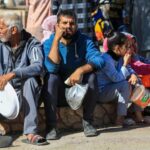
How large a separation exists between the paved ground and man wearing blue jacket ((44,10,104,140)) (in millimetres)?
121

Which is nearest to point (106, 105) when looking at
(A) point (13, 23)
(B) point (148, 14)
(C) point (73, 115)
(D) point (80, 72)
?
(C) point (73, 115)

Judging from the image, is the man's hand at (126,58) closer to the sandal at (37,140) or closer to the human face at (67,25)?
the human face at (67,25)

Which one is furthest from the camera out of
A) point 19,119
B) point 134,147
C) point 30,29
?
point 30,29

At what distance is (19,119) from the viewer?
5.94 metres

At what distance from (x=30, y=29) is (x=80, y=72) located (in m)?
2.16

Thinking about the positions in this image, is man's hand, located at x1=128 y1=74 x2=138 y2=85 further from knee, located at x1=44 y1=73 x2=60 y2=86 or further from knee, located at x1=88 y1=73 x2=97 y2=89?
knee, located at x1=44 y1=73 x2=60 y2=86

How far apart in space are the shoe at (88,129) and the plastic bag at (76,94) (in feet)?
0.80

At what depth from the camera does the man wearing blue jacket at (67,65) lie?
18.6 ft

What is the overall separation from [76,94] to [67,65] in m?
0.39

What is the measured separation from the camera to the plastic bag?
18.5ft

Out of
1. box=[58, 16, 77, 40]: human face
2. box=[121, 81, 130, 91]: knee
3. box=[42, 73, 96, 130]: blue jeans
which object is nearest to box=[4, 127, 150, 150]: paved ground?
box=[42, 73, 96, 130]: blue jeans

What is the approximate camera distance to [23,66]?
5723mm

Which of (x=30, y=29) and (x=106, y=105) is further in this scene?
(x=30, y=29)

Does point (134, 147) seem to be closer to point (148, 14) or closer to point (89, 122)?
point (89, 122)
